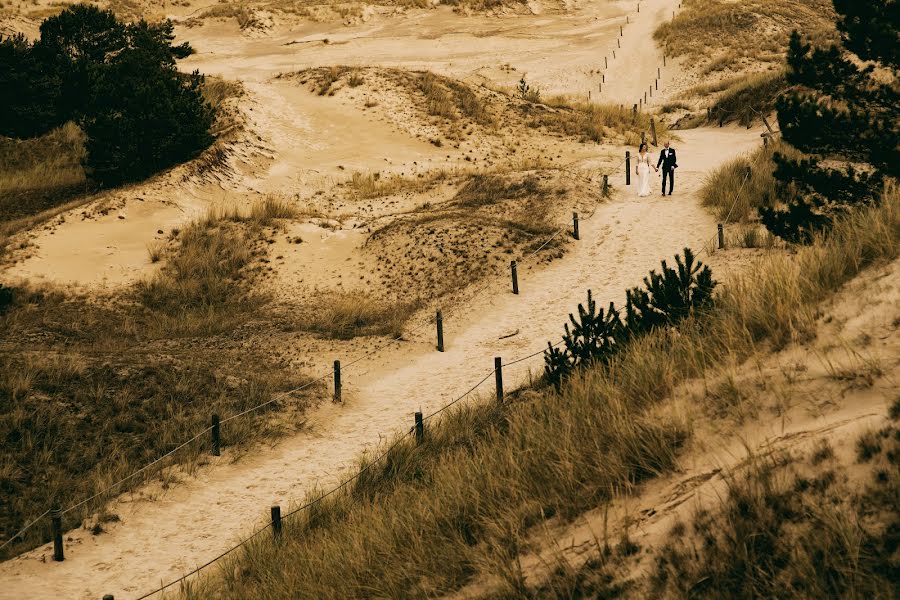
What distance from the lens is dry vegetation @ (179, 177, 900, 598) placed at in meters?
5.50

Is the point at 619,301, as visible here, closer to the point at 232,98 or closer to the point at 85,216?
the point at 85,216

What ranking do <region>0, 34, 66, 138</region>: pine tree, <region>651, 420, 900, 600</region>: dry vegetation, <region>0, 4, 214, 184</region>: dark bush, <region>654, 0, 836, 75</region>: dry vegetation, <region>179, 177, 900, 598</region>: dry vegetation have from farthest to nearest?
<region>654, 0, 836, 75</region>: dry vegetation, <region>0, 34, 66, 138</region>: pine tree, <region>0, 4, 214, 184</region>: dark bush, <region>179, 177, 900, 598</region>: dry vegetation, <region>651, 420, 900, 600</region>: dry vegetation

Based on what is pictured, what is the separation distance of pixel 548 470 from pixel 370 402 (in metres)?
9.61

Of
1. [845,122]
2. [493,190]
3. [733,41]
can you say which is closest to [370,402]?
[845,122]

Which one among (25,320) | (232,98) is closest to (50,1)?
(232,98)

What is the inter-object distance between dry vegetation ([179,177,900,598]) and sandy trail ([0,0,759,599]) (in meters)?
2.23

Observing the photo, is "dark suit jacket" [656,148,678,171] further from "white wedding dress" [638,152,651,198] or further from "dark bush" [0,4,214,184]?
"dark bush" [0,4,214,184]

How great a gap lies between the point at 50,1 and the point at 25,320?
177 ft

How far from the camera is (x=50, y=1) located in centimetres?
6062

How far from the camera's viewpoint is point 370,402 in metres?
15.2

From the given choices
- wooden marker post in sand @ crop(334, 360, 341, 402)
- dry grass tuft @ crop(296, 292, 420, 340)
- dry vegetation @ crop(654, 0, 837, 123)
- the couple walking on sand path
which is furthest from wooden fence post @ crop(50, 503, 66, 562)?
dry vegetation @ crop(654, 0, 837, 123)

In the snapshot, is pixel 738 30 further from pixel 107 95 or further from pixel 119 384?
pixel 119 384

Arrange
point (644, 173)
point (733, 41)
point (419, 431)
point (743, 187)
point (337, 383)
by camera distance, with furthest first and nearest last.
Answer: point (733, 41)
point (644, 173)
point (743, 187)
point (337, 383)
point (419, 431)

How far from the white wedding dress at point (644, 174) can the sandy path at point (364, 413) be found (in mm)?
373
